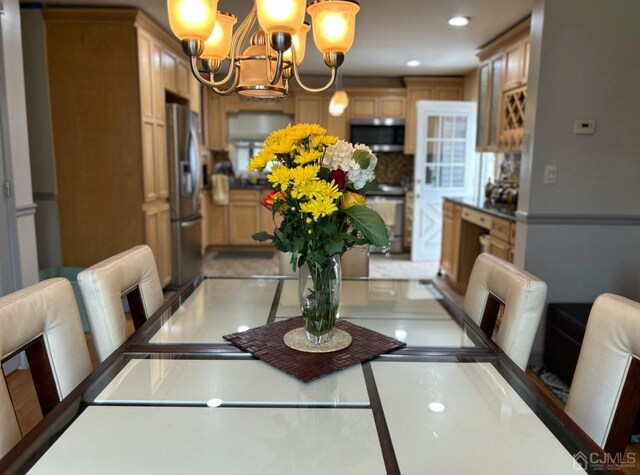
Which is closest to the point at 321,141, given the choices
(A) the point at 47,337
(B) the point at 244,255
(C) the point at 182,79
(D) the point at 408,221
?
(A) the point at 47,337

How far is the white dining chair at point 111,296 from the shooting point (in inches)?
56.3

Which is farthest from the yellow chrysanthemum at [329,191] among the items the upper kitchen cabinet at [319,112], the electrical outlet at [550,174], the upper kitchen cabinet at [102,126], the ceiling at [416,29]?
the upper kitchen cabinet at [319,112]

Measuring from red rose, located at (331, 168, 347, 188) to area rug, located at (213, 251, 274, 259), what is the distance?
4.93m

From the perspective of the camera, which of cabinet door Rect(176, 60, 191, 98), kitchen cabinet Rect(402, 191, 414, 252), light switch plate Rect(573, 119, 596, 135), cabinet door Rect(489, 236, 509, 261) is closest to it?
light switch plate Rect(573, 119, 596, 135)

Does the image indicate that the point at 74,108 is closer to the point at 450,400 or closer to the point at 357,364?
the point at 357,364

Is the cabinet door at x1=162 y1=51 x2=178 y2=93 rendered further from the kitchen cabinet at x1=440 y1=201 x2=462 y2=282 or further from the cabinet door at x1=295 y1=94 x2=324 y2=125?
the kitchen cabinet at x1=440 y1=201 x2=462 y2=282

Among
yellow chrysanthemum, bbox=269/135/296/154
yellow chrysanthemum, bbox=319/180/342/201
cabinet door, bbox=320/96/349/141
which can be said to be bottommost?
yellow chrysanthemum, bbox=319/180/342/201

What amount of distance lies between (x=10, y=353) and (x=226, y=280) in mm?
1113

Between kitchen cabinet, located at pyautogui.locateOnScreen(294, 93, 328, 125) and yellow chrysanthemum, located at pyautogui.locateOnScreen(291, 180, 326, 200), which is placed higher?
kitchen cabinet, located at pyautogui.locateOnScreen(294, 93, 328, 125)

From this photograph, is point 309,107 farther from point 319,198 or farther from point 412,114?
point 319,198

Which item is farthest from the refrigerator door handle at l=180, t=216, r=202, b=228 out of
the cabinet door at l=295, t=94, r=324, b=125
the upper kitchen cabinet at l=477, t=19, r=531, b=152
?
the upper kitchen cabinet at l=477, t=19, r=531, b=152

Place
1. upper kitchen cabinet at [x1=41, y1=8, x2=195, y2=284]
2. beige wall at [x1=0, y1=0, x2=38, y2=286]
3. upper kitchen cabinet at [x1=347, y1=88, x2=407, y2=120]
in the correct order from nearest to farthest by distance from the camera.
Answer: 1. beige wall at [x1=0, y1=0, x2=38, y2=286]
2. upper kitchen cabinet at [x1=41, y1=8, x2=195, y2=284]
3. upper kitchen cabinet at [x1=347, y1=88, x2=407, y2=120]

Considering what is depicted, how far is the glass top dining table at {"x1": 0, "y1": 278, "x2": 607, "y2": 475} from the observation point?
2.74 feet

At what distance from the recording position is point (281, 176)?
1.14m
